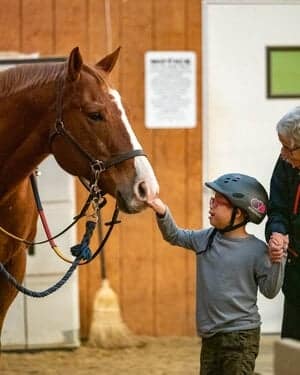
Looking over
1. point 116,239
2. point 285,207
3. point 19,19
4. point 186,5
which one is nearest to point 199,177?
point 116,239

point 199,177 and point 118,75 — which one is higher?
point 118,75

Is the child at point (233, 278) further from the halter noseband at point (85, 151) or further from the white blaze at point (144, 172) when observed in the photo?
the halter noseband at point (85, 151)

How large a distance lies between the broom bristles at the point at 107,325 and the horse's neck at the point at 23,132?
1.83 meters

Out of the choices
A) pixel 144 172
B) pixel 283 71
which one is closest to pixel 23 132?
pixel 144 172

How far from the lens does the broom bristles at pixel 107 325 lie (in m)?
4.71

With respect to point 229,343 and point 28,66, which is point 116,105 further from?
point 229,343

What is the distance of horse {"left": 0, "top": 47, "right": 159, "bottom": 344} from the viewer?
9.08 feet

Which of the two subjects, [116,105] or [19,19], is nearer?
[116,105]

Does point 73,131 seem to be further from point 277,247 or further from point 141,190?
point 277,247

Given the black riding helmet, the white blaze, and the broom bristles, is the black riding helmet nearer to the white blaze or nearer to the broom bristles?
the white blaze

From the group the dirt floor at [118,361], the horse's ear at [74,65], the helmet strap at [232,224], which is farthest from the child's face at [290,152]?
the dirt floor at [118,361]

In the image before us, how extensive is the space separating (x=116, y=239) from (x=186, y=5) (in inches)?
50.8

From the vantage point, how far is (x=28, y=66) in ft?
9.89

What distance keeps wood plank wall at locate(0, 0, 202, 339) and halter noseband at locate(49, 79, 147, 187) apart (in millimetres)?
1951
